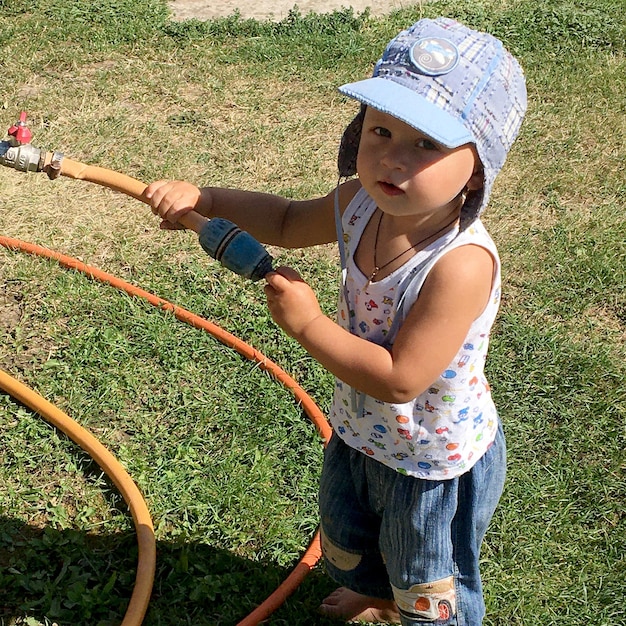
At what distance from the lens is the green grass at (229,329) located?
2848 millimetres

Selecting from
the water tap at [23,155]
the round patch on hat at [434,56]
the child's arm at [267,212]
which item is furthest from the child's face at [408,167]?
the water tap at [23,155]

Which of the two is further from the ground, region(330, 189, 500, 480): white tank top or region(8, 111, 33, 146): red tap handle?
region(8, 111, 33, 146): red tap handle

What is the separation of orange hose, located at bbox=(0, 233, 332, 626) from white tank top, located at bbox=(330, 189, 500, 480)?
2.62ft

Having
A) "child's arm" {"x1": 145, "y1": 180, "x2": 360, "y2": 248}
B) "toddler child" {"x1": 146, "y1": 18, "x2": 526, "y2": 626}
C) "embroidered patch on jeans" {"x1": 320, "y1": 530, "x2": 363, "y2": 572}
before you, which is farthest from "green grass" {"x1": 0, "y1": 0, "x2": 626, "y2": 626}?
"child's arm" {"x1": 145, "y1": 180, "x2": 360, "y2": 248}

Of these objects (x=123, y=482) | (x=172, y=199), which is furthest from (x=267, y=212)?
(x=123, y=482)

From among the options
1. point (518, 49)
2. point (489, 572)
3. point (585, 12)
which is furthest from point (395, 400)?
point (585, 12)

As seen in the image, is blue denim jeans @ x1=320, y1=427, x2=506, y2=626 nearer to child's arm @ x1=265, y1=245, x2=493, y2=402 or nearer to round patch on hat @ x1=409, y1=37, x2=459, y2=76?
child's arm @ x1=265, y1=245, x2=493, y2=402

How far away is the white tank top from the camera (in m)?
1.87

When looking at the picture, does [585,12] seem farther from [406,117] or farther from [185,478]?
[406,117]

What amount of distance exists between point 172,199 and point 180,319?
1598mm

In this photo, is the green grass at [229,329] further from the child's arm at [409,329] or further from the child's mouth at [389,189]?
the child's mouth at [389,189]

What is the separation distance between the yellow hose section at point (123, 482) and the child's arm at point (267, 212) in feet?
3.70

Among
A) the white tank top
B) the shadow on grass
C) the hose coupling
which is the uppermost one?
the hose coupling

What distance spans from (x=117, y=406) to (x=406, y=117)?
2063 millimetres
